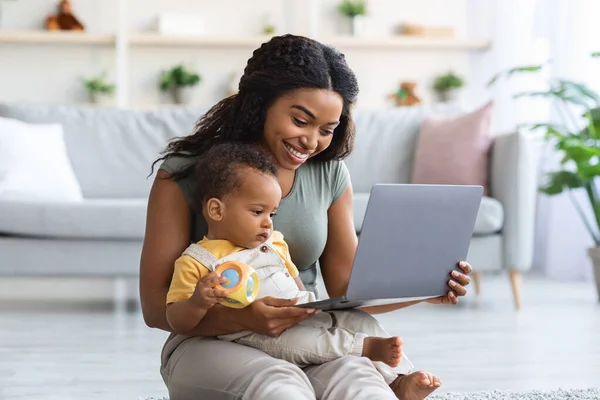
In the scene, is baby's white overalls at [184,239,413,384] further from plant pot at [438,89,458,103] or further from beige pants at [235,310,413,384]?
plant pot at [438,89,458,103]

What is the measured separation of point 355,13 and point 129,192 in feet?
7.03

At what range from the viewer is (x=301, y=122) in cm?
155

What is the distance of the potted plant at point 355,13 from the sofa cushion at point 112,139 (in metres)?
1.69

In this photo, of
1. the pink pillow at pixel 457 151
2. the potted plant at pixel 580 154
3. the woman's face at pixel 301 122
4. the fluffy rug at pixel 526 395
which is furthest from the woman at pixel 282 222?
the potted plant at pixel 580 154

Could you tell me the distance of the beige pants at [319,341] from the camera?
4.79 feet

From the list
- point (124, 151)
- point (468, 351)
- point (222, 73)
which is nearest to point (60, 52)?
point (222, 73)

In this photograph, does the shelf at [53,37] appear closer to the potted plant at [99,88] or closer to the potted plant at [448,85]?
the potted plant at [99,88]

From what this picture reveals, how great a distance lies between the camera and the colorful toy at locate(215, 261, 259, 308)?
4.50ft

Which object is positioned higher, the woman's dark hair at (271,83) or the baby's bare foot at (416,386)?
the woman's dark hair at (271,83)

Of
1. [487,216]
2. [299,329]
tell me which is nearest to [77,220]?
[487,216]

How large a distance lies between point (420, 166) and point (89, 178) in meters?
1.45

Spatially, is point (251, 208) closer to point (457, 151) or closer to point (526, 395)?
point (526, 395)

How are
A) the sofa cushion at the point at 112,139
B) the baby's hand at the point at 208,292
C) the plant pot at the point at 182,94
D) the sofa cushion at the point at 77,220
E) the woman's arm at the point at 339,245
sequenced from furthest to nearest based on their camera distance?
the plant pot at the point at 182,94
the sofa cushion at the point at 112,139
the sofa cushion at the point at 77,220
the woman's arm at the point at 339,245
the baby's hand at the point at 208,292

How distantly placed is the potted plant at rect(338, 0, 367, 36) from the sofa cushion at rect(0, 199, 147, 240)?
2512mm
